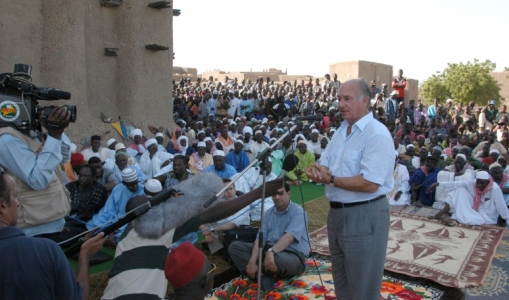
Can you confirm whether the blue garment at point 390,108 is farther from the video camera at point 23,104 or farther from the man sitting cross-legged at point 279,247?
the video camera at point 23,104

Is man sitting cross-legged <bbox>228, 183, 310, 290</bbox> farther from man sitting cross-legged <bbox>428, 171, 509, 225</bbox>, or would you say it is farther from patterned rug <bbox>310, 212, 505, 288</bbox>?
man sitting cross-legged <bbox>428, 171, 509, 225</bbox>

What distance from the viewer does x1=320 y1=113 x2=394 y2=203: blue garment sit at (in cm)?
265

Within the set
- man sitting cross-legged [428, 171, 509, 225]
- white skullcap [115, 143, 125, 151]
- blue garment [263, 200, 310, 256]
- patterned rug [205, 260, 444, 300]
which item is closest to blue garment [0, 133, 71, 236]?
patterned rug [205, 260, 444, 300]

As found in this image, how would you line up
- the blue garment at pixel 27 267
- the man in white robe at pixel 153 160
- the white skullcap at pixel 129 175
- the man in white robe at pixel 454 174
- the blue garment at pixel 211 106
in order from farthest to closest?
the blue garment at pixel 211 106, the man in white robe at pixel 153 160, the man in white robe at pixel 454 174, the white skullcap at pixel 129 175, the blue garment at pixel 27 267

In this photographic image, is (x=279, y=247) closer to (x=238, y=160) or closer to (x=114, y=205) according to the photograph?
(x=114, y=205)

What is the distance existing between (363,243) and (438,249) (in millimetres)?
3370

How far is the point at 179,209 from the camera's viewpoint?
2.68 metres

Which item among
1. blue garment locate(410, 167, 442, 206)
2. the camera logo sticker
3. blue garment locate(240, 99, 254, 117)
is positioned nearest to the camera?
the camera logo sticker

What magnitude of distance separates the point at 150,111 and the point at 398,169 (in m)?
5.85

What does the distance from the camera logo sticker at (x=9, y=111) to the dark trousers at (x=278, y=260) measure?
258 cm

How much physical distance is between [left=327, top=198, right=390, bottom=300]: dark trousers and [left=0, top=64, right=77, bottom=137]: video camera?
6.07 feet

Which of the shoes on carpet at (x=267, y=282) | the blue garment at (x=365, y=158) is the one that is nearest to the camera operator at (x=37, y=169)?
the blue garment at (x=365, y=158)

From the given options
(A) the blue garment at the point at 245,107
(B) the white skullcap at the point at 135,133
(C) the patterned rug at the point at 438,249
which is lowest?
(C) the patterned rug at the point at 438,249

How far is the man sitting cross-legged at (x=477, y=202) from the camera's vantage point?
6.60 metres
